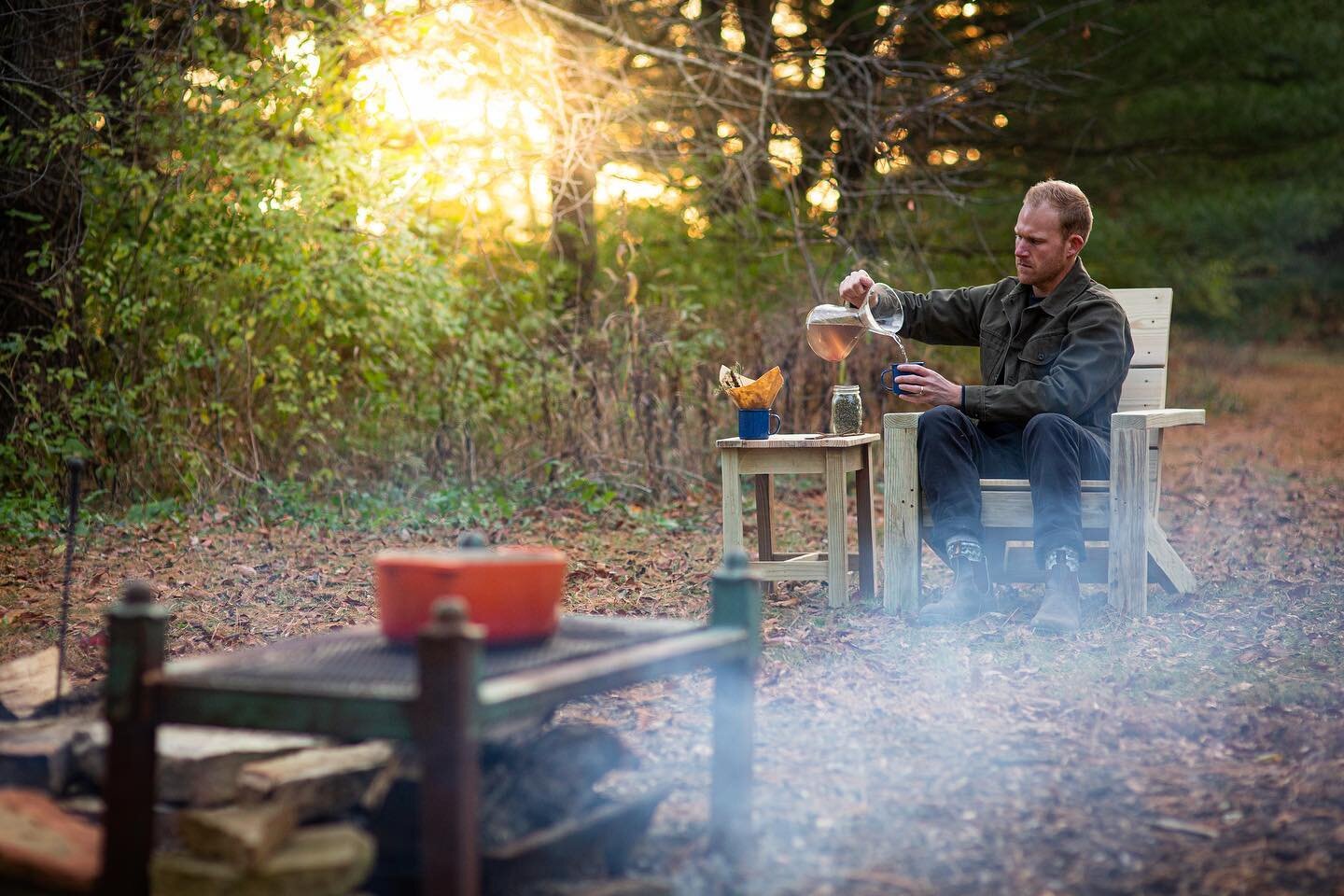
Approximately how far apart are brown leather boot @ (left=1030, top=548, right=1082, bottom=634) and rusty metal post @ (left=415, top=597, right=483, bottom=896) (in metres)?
2.77

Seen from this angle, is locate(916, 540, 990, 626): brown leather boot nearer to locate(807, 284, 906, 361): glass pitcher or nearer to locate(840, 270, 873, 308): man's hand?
locate(807, 284, 906, 361): glass pitcher

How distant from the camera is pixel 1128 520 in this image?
4.20 m

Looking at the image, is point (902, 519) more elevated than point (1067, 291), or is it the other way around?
point (1067, 291)

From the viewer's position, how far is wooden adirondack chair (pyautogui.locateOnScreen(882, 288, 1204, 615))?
4.16 metres

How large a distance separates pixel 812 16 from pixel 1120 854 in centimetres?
955

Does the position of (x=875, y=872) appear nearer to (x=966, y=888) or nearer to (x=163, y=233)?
(x=966, y=888)

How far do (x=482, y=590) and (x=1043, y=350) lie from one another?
9.56 ft

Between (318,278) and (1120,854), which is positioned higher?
(318,278)

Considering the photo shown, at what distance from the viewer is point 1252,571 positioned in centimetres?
512

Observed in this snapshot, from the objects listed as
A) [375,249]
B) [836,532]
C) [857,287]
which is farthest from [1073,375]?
[375,249]

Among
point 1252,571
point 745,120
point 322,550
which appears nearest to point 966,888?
point 1252,571

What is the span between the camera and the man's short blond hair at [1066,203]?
434 cm

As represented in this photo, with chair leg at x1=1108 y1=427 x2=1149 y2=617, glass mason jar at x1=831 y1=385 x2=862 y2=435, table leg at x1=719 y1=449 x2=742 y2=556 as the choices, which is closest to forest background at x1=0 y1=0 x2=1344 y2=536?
table leg at x1=719 y1=449 x2=742 y2=556

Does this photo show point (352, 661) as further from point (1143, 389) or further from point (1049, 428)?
point (1143, 389)
